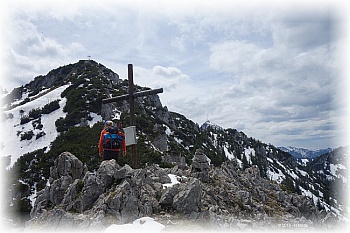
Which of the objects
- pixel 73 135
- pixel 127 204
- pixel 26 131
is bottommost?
pixel 127 204

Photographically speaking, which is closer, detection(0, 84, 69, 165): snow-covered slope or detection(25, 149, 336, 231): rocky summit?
detection(25, 149, 336, 231): rocky summit

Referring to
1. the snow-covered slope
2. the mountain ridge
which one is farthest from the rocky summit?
the snow-covered slope

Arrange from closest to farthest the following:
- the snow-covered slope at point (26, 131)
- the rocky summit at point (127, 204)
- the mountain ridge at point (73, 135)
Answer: the rocky summit at point (127, 204) → the mountain ridge at point (73, 135) → the snow-covered slope at point (26, 131)

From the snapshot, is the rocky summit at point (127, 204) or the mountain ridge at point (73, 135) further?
the mountain ridge at point (73, 135)

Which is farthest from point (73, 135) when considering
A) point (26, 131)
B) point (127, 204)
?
point (127, 204)

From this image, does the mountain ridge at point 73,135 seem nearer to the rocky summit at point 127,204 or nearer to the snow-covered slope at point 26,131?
the snow-covered slope at point 26,131

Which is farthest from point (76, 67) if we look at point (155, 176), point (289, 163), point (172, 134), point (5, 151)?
point (289, 163)

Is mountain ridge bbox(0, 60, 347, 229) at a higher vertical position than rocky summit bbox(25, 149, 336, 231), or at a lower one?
higher

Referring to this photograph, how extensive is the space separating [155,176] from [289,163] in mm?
185388

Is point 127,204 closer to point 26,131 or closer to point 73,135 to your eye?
point 73,135

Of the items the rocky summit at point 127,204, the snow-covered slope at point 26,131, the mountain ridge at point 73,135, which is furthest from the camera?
the snow-covered slope at point 26,131

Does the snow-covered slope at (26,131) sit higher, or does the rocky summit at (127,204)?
the snow-covered slope at (26,131)

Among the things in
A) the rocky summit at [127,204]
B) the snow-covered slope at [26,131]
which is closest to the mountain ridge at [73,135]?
the snow-covered slope at [26,131]

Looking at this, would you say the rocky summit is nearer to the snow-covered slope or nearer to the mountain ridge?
the mountain ridge
